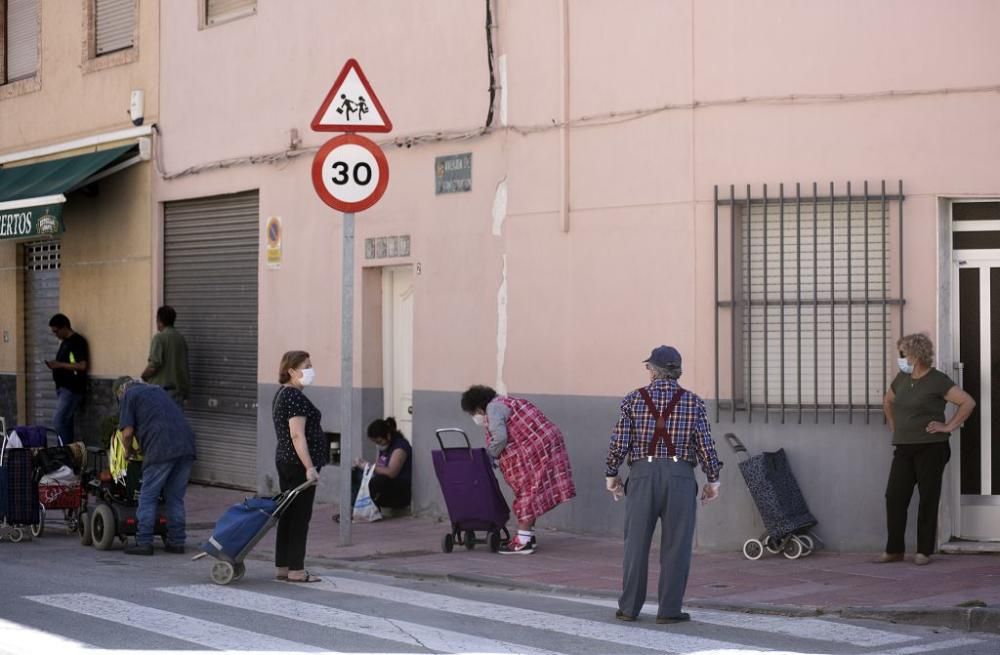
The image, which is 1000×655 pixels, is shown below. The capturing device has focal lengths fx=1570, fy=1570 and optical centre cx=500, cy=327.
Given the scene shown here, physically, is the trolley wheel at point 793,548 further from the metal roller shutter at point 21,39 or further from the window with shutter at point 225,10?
the metal roller shutter at point 21,39

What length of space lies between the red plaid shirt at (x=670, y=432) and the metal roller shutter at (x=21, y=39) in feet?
46.4

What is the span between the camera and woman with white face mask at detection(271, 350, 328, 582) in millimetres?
10883

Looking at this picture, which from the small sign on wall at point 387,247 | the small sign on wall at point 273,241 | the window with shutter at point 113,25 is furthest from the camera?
the window with shutter at point 113,25

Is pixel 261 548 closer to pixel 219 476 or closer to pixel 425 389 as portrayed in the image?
pixel 425 389

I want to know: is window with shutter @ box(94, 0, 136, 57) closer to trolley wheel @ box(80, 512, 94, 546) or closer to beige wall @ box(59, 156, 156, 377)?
beige wall @ box(59, 156, 156, 377)

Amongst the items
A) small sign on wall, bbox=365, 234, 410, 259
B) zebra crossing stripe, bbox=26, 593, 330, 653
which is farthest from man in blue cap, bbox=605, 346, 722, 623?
small sign on wall, bbox=365, 234, 410, 259

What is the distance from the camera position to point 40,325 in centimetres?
2116

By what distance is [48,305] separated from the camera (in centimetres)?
2089

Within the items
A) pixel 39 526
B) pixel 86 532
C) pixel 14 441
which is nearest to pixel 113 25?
pixel 14 441

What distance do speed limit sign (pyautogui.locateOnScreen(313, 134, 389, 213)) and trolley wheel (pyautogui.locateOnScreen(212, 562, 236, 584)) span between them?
3084 millimetres

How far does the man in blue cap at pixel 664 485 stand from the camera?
30.4ft

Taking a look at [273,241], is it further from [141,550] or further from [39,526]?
[141,550]

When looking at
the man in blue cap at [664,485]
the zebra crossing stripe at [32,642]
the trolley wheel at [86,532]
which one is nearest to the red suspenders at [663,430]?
the man in blue cap at [664,485]

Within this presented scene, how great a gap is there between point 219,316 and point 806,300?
781 centimetres
